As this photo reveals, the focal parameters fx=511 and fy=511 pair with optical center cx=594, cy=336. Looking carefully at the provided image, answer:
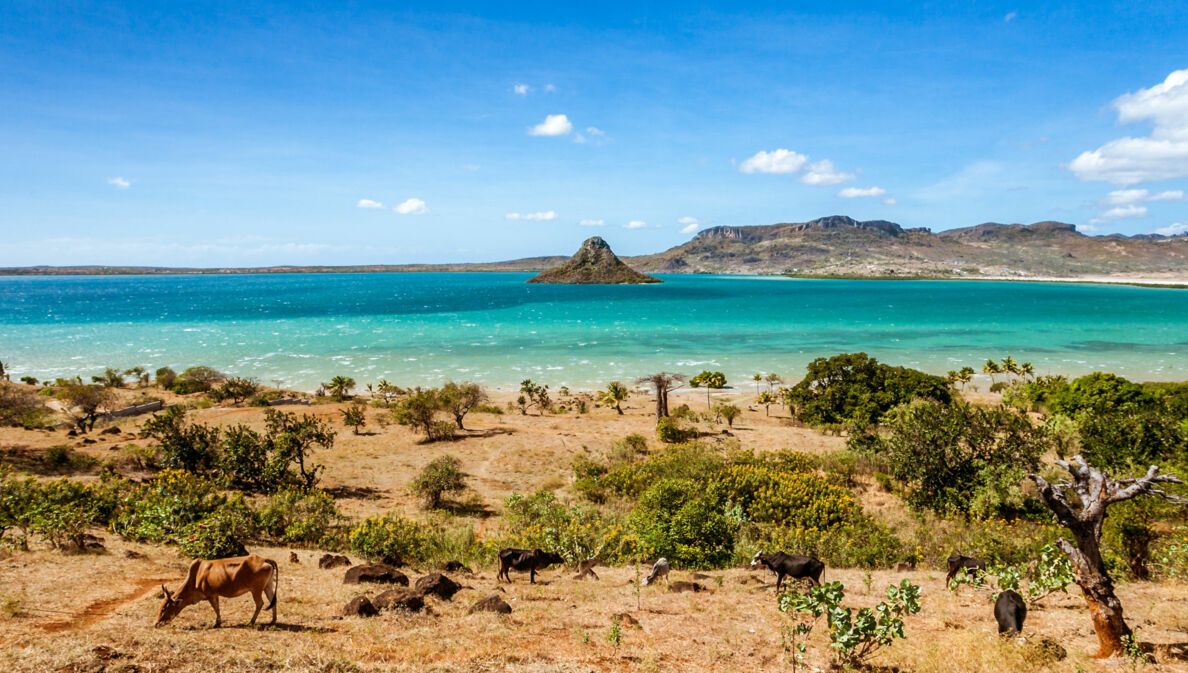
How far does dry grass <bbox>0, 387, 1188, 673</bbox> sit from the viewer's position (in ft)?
22.1

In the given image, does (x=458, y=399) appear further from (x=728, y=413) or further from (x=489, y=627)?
(x=489, y=627)

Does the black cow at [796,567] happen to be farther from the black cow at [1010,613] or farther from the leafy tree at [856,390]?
the leafy tree at [856,390]

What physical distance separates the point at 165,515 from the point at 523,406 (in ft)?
91.9

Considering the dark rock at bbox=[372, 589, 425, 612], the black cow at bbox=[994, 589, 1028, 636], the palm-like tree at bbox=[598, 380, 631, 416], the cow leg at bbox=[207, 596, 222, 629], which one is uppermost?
the cow leg at bbox=[207, 596, 222, 629]

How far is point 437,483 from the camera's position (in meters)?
18.8

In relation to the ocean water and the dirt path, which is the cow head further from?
the ocean water

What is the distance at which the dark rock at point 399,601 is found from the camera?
888 centimetres

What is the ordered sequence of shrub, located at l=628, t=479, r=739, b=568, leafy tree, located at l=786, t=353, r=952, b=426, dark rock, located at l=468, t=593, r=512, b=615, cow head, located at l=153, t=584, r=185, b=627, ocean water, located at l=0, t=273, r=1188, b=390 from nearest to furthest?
cow head, located at l=153, t=584, r=185, b=627, dark rock, located at l=468, t=593, r=512, b=615, shrub, located at l=628, t=479, r=739, b=568, leafy tree, located at l=786, t=353, r=952, b=426, ocean water, located at l=0, t=273, r=1188, b=390

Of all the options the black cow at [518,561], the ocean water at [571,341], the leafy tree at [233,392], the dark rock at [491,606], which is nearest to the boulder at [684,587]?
the black cow at [518,561]

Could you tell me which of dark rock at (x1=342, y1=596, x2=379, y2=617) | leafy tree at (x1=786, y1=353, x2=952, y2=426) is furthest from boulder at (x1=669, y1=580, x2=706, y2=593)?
leafy tree at (x1=786, y1=353, x2=952, y2=426)

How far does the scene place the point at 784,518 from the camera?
16422 millimetres

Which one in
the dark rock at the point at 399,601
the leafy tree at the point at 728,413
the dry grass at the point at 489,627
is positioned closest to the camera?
the dry grass at the point at 489,627

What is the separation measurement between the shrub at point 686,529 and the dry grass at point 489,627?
1071mm

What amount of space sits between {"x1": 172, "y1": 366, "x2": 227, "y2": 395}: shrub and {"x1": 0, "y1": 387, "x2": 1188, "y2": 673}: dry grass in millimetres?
38139
